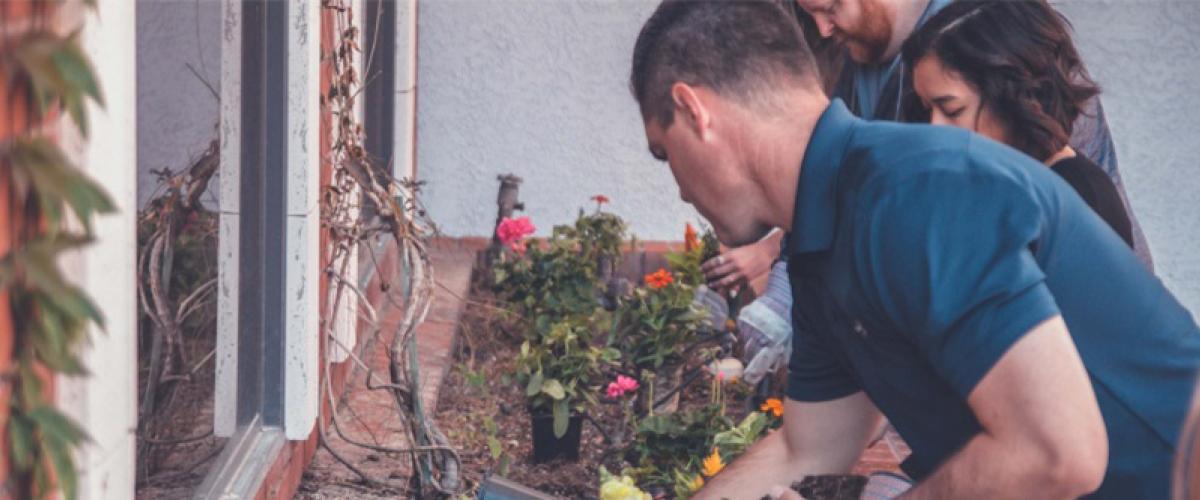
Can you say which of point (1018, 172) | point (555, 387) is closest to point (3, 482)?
point (1018, 172)

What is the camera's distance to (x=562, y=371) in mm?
4590

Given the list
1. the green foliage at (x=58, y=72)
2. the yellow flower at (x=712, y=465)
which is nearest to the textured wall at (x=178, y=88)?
the yellow flower at (x=712, y=465)

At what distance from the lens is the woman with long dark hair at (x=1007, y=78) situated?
322 centimetres

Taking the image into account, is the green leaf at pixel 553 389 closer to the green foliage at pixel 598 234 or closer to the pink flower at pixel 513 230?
the pink flower at pixel 513 230

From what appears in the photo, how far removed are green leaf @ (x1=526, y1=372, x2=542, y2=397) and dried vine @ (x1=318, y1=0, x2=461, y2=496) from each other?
39 cm

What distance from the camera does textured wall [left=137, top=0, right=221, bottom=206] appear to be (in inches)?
142

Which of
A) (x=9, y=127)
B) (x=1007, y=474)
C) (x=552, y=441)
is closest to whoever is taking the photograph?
(x=9, y=127)

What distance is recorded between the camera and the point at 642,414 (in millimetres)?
5008

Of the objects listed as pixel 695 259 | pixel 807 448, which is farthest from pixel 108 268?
pixel 695 259

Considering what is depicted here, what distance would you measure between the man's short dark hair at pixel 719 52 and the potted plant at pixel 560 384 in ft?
7.11

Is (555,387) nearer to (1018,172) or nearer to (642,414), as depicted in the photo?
(642,414)

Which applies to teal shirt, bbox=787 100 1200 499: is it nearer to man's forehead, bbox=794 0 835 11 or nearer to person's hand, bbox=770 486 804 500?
person's hand, bbox=770 486 804 500

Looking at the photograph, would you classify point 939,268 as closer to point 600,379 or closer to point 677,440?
point 677,440

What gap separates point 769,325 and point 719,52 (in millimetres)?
2016
